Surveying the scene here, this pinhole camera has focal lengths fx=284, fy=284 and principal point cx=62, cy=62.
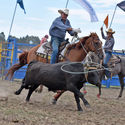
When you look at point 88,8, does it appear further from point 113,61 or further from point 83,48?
point 83,48

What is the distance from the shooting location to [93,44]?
7.05m

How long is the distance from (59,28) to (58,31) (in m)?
0.13

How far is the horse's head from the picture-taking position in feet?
22.7

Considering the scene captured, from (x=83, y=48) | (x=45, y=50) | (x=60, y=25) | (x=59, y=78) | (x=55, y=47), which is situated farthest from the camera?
(x=45, y=50)

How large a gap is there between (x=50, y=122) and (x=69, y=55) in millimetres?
3268

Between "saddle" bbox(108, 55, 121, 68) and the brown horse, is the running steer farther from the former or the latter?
"saddle" bbox(108, 55, 121, 68)

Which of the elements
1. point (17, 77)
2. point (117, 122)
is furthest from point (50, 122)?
point (17, 77)

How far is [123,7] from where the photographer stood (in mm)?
14242

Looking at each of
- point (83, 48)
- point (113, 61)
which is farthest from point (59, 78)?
point (113, 61)

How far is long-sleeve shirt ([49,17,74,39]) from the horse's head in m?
0.56

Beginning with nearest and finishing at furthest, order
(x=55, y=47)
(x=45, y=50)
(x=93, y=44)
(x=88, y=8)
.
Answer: (x=93, y=44)
(x=55, y=47)
(x=45, y=50)
(x=88, y=8)

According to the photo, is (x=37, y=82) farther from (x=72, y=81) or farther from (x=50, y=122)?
(x=50, y=122)

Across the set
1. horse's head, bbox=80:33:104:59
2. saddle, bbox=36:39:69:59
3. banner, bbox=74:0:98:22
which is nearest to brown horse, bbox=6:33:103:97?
horse's head, bbox=80:33:104:59

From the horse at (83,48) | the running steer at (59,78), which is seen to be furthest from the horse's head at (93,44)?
the running steer at (59,78)
